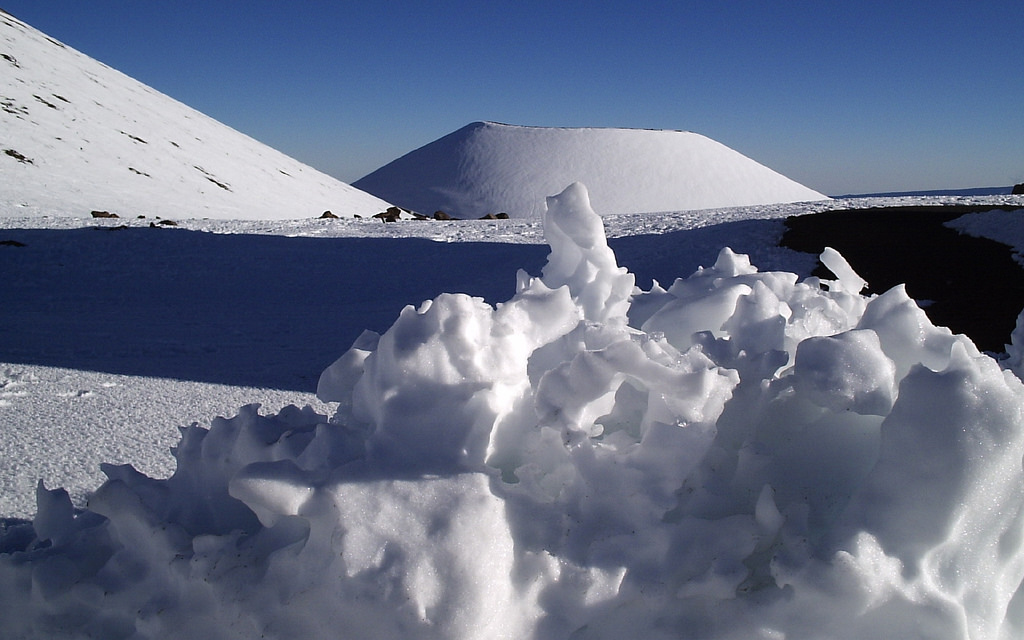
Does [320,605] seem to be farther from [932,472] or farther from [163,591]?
[932,472]

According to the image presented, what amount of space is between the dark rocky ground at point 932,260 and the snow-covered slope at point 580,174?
575 inches

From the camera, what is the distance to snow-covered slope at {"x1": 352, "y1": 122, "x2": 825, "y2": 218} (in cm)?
2480

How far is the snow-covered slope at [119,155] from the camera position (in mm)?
13258

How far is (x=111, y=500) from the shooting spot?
1.48 m

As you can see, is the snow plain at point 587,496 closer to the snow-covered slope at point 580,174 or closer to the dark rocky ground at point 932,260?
the dark rocky ground at point 932,260

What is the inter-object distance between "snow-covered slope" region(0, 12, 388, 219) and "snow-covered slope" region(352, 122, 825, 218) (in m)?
4.70

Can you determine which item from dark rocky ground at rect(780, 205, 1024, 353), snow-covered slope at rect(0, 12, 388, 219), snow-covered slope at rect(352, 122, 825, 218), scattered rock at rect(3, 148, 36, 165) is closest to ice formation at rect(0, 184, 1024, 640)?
dark rocky ground at rect(780, 205, 1024, 353)

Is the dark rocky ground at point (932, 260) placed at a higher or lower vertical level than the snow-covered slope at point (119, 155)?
lower

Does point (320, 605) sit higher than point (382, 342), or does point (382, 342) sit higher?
point (382, 342)

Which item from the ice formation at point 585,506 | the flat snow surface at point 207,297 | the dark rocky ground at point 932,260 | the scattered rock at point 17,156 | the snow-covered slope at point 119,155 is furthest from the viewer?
the scattered rock at point 17,156

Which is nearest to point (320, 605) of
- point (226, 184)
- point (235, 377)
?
point (235, 377)

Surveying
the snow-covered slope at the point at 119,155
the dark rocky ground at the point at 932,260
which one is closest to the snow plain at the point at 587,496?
the dark rocky ground at the point at 932,260

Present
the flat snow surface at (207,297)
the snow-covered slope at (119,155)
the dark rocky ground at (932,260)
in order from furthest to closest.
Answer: the snow-covered slope at (119,155) → the dark rocky ground at (932,260) → the flat snow surface at (207,297)

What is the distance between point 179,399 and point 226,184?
1524cm
